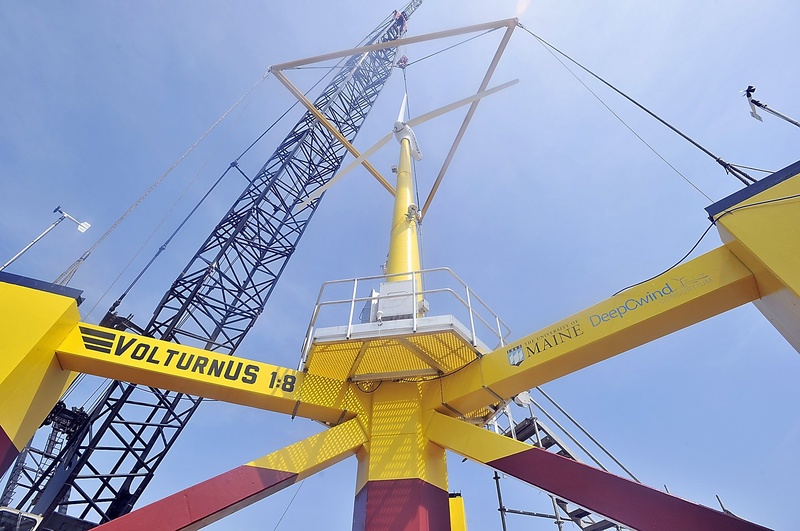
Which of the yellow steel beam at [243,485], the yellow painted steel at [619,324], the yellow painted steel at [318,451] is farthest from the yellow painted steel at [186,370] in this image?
the yellow painted steel at [619,324]

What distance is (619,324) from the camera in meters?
6.50

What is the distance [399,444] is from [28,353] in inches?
232

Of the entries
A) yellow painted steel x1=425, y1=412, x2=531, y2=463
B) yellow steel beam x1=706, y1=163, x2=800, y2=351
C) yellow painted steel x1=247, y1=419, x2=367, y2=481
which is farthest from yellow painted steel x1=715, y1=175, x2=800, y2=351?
yellow painted steel x1=247, y1=419, x2=367, y2=481

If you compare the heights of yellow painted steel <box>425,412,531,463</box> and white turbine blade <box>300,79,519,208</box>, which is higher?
white turbine blade <box>300,79,519,208</box>

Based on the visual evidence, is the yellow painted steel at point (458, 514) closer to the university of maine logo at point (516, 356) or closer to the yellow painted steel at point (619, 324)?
the yellow painted steel at point (619, 324)

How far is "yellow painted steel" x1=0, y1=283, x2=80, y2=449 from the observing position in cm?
621

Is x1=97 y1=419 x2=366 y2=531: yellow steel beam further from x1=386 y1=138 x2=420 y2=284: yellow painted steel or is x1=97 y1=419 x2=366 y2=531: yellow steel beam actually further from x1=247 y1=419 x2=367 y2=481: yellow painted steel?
x1=386 y1=138 x2=420 y2=284: yellow painted steel

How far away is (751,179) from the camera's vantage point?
642 cm

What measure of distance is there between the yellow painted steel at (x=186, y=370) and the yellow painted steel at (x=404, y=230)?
3.23 meters

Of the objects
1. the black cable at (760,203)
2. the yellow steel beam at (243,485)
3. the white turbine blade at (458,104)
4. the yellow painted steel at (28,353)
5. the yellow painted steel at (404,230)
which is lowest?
the yellow steel beam at (243,485)

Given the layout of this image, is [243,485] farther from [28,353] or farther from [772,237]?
[772,237]

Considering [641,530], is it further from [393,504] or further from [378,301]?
[378,301]

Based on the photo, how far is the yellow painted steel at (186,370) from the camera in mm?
7531

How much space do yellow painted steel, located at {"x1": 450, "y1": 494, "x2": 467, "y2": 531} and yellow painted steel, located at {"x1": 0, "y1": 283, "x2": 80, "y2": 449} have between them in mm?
8212
